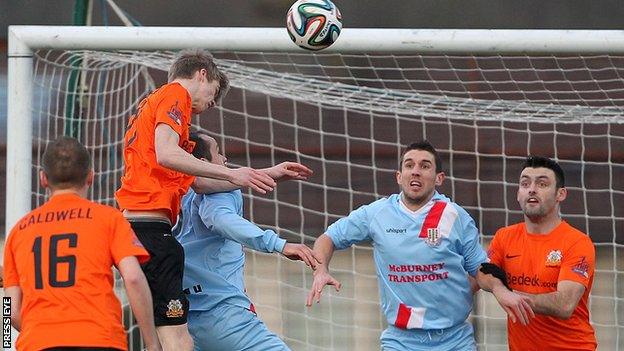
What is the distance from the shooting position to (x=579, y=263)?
617 cm

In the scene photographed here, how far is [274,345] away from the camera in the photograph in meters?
6.24

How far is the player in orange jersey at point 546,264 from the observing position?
617 centimetres

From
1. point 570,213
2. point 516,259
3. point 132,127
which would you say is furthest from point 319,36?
point 570,213

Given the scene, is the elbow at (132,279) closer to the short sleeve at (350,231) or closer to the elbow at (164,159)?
the elbow at (164,159)

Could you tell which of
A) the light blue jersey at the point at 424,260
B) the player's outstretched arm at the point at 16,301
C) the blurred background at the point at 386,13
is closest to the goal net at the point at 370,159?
the blurred background at the point at 386,13

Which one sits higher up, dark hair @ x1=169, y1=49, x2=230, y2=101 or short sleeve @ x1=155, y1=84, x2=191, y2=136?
dark hair @ x1=169, y1=49, x2=230, y2=101

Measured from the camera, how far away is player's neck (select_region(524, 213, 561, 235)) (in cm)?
634

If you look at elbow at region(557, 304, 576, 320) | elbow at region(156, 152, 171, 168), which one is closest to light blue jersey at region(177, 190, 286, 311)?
elbow at region(156, 152, 171, 168)

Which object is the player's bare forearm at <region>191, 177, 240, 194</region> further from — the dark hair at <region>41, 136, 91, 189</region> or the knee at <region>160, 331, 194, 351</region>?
the dark hair at <region>41, 136, 91, 189</region>

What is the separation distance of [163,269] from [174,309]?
7.7 inches

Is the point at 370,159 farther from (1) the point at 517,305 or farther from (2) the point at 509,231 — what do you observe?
(1) the point at 517,305

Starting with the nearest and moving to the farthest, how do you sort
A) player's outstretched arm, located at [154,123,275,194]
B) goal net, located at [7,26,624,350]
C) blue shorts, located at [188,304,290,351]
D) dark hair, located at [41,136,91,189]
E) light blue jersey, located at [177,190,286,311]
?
dark hair, located at [41,136,91,189] → player's outstretched arm, located at [154,123,275,194] → light blue jersey, located at [177,190,286,311] → blue shorts, located at [188,304,290,351] → goal net, located at [7,26,624,350]

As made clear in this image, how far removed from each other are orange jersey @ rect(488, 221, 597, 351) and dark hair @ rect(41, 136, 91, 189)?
2.37 m

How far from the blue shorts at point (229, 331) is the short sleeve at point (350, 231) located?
0.58 metres
